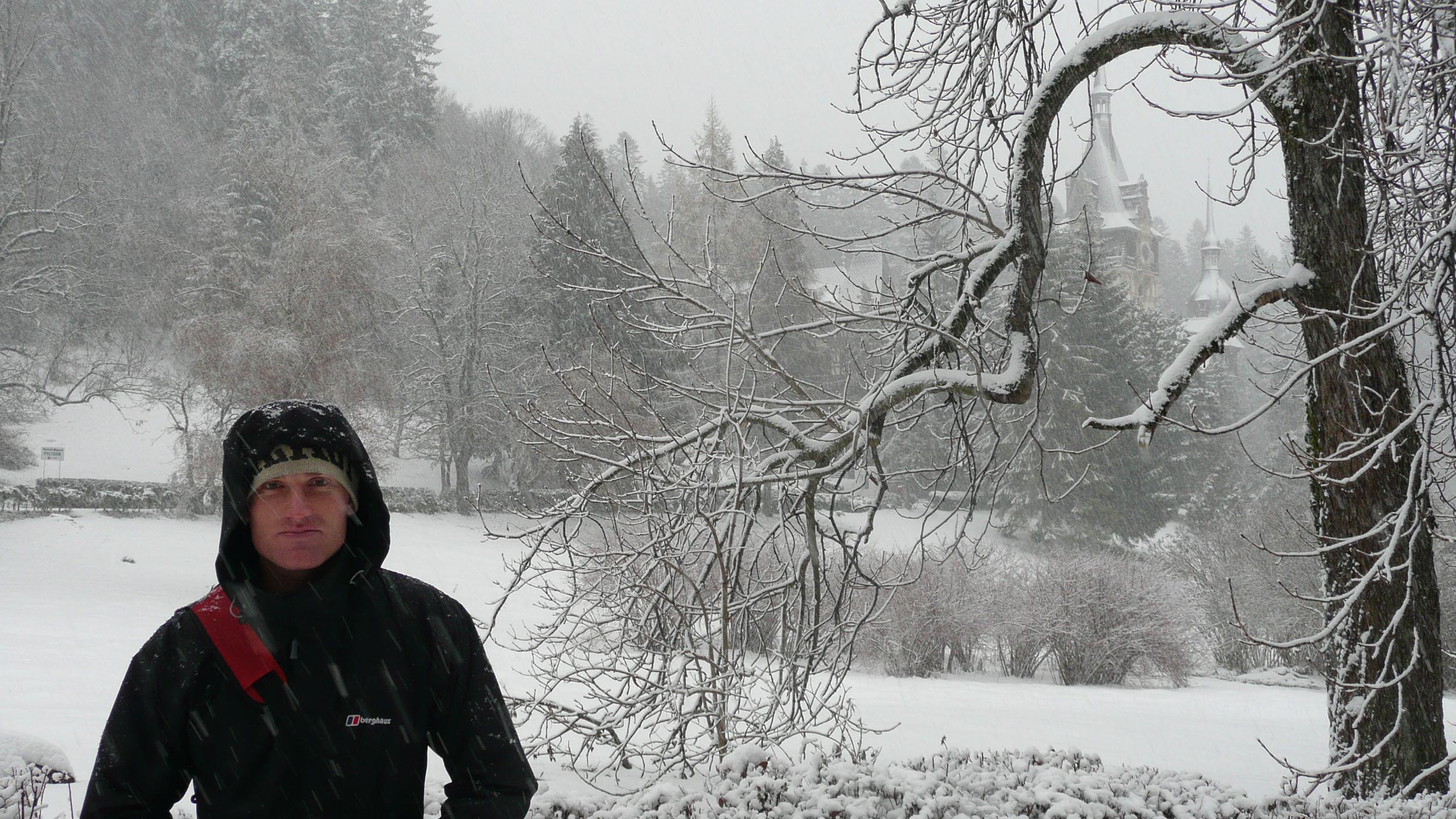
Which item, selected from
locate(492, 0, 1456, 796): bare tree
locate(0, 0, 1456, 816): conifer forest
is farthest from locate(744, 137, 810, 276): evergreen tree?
locate(492, 0, 1456, 796): bare tree

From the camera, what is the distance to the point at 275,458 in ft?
6.59

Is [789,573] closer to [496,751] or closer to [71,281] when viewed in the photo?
[496,751]

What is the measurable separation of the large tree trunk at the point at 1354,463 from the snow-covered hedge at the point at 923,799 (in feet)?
1.37

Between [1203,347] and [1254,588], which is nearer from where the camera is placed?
[1203,347]

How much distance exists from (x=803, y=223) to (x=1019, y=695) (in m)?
9.01

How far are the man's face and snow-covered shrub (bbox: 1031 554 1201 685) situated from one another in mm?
15848

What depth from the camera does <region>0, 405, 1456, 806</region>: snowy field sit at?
30.5 feet

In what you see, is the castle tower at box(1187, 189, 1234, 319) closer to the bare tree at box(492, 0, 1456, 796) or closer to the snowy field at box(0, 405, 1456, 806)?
the snowy field at box(0, 405, 1456, 806)

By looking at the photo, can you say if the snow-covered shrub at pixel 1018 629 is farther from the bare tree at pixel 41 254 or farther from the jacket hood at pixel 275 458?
the bare tree at pixel 41 254

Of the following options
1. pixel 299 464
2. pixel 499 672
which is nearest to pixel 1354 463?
pixel 299 464

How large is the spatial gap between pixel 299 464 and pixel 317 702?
475mm

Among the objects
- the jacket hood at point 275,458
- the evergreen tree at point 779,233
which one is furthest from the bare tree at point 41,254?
the jacket hood at point 275,458

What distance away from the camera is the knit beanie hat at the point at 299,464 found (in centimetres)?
200

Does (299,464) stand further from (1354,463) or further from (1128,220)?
(1128,220)
